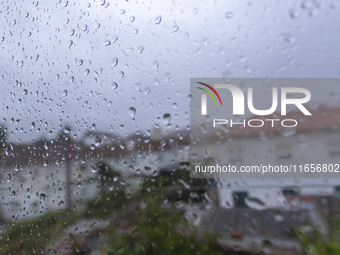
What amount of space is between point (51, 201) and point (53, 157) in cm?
19

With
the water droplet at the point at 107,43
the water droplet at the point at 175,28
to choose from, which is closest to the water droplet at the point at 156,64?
the water droplet at the point at 175,28

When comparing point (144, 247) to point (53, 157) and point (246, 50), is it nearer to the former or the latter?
point (53, 157)

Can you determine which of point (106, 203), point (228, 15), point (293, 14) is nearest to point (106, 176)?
point (106, 203)

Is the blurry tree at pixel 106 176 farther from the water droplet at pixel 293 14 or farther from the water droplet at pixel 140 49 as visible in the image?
the water droplet at pixel 293 14

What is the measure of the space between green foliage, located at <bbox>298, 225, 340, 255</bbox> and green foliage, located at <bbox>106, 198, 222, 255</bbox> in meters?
0.25

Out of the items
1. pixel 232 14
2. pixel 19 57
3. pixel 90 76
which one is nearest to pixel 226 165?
pixel 232 14

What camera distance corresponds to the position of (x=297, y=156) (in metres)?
0.96

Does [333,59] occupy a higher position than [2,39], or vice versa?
[2,39]

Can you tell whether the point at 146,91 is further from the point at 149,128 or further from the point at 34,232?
the point at 34,232

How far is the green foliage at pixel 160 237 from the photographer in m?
1.01

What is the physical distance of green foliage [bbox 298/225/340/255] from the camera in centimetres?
90

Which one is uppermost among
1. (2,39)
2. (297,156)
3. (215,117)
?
(2,39)

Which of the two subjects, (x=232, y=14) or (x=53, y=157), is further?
(x=53, y=157)

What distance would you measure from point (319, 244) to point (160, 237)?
472 millimetres
